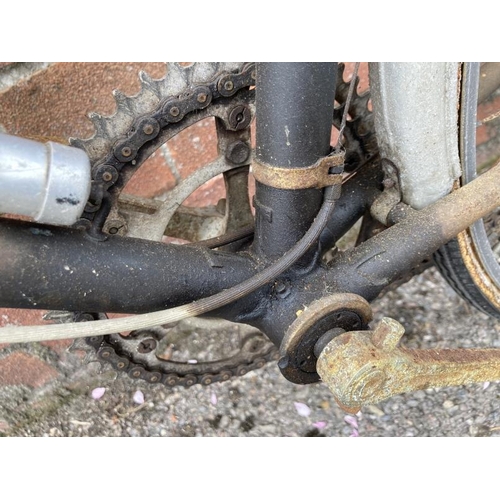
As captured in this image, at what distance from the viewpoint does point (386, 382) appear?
82 centimetres

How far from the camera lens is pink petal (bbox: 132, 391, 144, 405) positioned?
1336mm

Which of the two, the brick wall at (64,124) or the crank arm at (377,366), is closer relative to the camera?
the crank arm at (377,366)

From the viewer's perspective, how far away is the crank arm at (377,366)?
0.79m

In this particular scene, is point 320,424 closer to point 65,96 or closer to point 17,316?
point 17,316

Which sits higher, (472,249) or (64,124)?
(64,124)

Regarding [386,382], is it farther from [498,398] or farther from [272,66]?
[498,398]

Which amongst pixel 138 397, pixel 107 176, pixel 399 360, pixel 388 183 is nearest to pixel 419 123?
pixel 388 183

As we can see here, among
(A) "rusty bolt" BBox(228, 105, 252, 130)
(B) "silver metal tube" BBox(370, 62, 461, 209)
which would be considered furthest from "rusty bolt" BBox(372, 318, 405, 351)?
(A) "rusty bolt" BBox(228, 105, 252, 130)

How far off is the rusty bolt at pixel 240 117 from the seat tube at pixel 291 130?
0.13 meters

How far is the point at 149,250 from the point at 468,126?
51 centimetres

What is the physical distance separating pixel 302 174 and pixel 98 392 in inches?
32.6

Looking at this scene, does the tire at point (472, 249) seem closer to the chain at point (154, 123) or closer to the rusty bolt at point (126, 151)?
the chain at point (154, 123)

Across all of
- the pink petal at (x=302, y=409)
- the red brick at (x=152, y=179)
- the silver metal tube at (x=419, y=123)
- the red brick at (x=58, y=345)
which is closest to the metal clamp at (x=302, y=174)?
the silver metal tube at (x=419, y=123)

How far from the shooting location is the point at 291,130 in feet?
2.51
